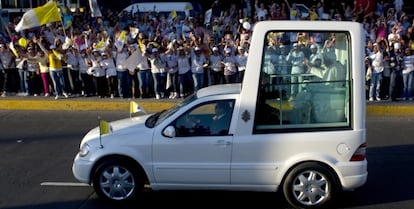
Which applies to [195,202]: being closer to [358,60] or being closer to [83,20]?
[358,60]

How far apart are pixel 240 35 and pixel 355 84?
908cm

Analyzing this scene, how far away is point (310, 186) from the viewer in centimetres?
693

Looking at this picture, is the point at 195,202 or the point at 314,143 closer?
the point at 314,143

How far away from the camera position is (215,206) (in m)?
7.22

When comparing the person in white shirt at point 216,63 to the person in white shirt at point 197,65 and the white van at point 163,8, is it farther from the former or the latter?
the white van at point 163,8

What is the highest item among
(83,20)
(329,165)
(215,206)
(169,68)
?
(83,20)

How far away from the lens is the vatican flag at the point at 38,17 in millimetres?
14867

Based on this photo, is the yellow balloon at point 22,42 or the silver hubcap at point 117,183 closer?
the silver hubcap at point 117,183

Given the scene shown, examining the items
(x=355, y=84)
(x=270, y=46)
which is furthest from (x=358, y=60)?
(x=270, y=46)

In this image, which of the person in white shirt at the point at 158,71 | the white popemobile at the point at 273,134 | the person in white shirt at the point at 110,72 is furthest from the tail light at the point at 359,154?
the person in white shirt at the point at 110,72

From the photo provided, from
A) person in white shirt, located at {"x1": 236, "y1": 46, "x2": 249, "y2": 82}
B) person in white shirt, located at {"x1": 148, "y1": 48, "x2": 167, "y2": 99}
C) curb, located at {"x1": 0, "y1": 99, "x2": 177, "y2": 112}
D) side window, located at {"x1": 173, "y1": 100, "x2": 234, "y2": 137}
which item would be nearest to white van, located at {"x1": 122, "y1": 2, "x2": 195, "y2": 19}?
person in white shirt, located at {"x1": 148, "y1": 48, "x2": 167, "y2": 99}

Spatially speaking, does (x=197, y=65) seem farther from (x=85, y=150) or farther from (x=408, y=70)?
(x=85, y=150)

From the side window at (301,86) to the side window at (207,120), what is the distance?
38 cm

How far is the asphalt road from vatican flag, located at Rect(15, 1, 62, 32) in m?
3.37
